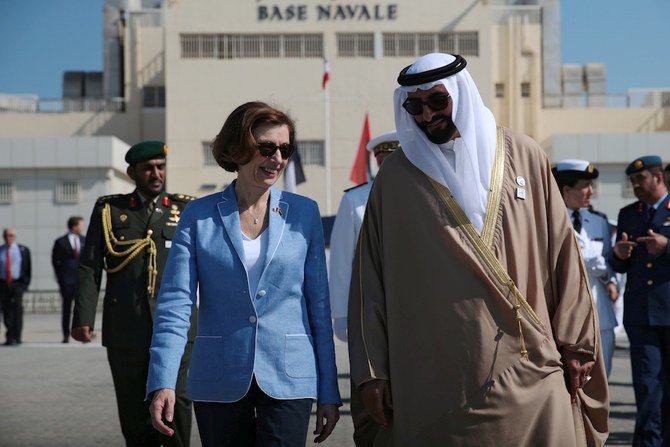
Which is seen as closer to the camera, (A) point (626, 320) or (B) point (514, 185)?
(B) point (514, 185)

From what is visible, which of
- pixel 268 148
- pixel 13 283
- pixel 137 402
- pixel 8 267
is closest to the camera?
pixel 268 148

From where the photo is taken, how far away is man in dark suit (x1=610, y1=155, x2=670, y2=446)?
7.64 metres

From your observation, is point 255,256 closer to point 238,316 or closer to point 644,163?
point 238,316

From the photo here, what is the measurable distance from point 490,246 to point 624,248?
4.15 metres

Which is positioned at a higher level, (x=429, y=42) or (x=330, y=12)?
(x=330, y=12)

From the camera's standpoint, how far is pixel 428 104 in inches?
175

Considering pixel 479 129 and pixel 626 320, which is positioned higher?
pixel 479 129

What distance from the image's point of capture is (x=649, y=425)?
24.6 feet

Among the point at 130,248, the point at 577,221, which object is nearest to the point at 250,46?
the point at 577,221

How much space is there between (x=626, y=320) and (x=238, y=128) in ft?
14.8

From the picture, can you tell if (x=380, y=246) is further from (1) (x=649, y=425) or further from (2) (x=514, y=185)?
(1) (x=649, y=425)

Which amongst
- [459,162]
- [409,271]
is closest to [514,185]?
[459,162]

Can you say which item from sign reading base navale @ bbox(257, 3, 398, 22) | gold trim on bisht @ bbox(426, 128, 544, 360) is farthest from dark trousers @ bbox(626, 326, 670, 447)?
sign reading base navale @ bbox(257, 3, 398, 22)

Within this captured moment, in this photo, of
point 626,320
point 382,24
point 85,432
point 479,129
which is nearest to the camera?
point 479,129
